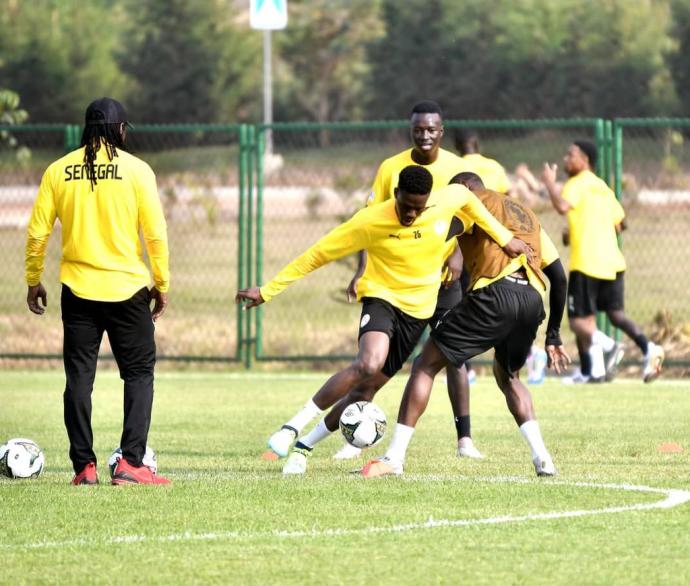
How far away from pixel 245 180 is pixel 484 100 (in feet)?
132

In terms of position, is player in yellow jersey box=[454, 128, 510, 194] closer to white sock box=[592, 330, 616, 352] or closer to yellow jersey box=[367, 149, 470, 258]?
yellow jersey box=[367, 149, 470, 258]

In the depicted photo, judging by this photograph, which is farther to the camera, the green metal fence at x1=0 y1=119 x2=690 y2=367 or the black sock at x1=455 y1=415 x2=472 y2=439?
the green metal fence at x1=0 y1=119 x2=690 y2=367

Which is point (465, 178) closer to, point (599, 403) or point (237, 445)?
point (237, 445)

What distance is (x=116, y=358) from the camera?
9.80 m

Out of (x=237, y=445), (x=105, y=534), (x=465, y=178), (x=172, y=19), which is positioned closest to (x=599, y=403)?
(x=237, y=445)

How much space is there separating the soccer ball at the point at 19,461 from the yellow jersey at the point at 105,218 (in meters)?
1.15

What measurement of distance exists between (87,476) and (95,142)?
1853 millimetres

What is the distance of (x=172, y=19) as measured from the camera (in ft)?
217

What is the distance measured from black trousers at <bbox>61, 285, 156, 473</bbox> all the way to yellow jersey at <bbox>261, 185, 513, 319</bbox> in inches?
30.5

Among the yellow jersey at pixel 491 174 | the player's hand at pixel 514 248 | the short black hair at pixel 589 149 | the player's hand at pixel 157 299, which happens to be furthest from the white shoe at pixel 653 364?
the player's hand at pixel 157 299

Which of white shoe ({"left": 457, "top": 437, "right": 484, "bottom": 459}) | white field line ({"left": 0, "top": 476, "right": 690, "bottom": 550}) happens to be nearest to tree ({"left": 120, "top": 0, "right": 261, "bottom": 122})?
white shoe ({"left": 457, "top": 437, "right": 484, "bottom": 459})

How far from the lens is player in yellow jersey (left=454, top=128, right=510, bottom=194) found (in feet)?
45.3

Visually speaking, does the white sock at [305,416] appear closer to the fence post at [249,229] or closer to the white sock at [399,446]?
the white sock at [399,446]

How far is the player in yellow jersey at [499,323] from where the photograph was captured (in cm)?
1023
